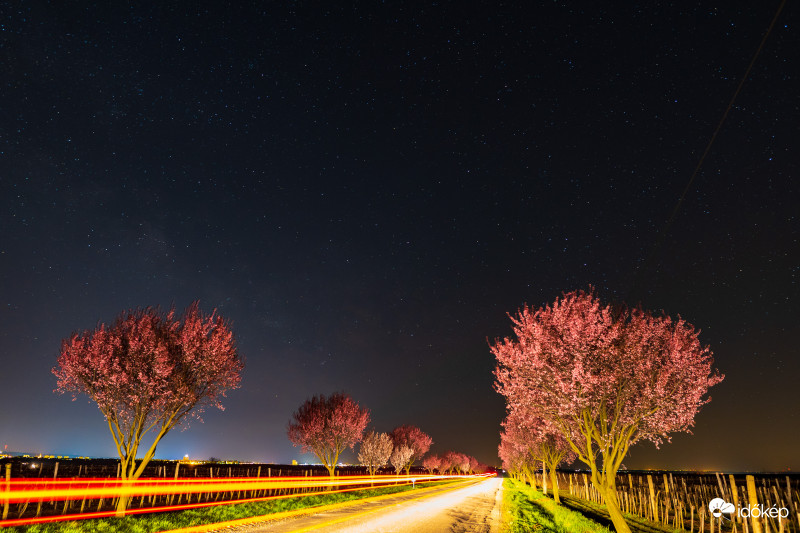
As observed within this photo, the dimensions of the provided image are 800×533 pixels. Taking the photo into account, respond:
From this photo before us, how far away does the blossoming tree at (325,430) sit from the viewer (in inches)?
2012

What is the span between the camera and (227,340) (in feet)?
83.6

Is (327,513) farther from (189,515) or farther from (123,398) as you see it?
(123,398)

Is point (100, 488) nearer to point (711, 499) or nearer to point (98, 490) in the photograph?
point (98, 490)

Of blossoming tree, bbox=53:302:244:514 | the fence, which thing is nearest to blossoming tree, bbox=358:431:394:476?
the fence

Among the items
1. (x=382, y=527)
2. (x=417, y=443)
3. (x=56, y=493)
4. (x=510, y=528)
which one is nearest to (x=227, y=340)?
(x=56, y=493)

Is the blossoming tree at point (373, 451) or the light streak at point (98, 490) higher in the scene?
the light streak at point (98, 490)

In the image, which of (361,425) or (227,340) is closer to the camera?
(227,340)

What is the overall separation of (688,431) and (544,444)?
31.7m

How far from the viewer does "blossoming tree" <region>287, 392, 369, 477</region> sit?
51.1 m

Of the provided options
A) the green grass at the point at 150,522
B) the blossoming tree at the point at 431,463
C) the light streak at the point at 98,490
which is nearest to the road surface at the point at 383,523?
the green grass at the point at 150,522

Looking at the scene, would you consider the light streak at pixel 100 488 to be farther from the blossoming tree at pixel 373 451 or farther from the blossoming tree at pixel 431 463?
the blossoming tree at pixel 431 463

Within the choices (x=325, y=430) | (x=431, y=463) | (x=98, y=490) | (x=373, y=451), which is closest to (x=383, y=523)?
(x=98, y=490)

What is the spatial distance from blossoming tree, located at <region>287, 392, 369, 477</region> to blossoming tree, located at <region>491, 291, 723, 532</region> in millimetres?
35392

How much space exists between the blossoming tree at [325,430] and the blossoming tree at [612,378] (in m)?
35.4
